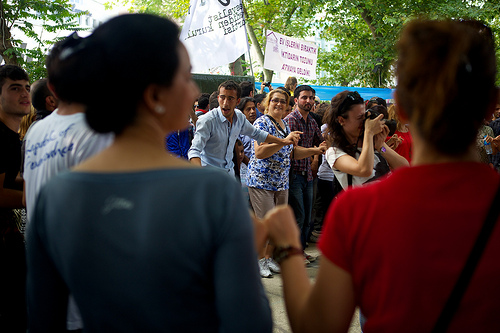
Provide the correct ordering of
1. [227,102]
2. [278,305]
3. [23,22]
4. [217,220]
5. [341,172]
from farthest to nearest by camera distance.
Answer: [23,22]
[227,102]
[278,305]
[341,172]
[217,220]

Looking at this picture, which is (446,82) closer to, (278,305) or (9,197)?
(9,197)

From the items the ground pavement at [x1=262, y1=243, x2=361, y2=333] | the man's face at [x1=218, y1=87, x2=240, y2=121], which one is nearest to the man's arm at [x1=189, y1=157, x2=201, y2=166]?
the man's face at [x1=218, y1=87, x2=240, y2=121]

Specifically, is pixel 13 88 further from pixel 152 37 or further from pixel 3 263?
pixel 152 37

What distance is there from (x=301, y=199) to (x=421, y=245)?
15.3 feet

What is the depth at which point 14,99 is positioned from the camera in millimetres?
3270

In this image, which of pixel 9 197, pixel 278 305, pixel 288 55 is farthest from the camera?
pixel 288 55

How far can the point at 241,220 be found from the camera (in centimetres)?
109

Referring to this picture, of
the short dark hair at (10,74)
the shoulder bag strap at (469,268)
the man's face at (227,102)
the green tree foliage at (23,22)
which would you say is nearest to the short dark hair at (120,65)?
the shoulder bag strap at (469,268)

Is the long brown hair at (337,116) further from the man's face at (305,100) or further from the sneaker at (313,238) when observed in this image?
the sneaker at (313,238)

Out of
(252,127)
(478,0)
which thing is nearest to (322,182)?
(252,127)

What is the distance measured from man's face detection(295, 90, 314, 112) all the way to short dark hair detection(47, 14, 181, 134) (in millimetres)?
4747

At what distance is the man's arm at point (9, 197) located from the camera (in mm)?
2693

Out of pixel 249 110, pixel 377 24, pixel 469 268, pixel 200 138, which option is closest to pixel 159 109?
pixel 469 268

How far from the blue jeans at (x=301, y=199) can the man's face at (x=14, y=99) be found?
10.8ft
